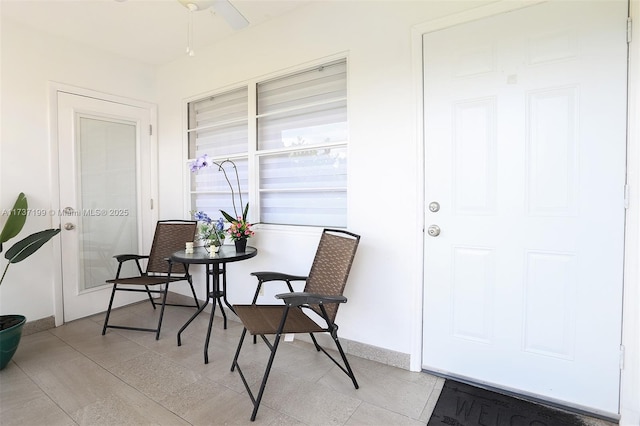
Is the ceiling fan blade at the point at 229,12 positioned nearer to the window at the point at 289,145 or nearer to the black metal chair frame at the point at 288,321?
the window at the point at 289,145

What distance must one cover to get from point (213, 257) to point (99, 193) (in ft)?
6.22

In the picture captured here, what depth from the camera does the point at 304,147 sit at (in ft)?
8.96

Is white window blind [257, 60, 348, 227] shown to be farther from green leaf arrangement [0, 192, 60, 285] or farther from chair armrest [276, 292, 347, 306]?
green leaf arrangement [0, 192, 60, 285]

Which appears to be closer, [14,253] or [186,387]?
[186,387]

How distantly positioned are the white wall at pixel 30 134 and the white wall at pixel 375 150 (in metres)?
2.06

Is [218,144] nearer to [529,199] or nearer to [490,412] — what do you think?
[529,199]

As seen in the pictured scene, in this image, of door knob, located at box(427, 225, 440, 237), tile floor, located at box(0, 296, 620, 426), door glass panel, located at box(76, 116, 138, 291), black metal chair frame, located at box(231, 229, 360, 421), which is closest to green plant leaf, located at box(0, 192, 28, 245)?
door glass panel, located at box(76, 116, 138, 291)

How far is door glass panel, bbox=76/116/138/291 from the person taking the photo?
3.30 metres

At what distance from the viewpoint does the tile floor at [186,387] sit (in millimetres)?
1771

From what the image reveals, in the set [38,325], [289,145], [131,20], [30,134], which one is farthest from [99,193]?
[289,145]

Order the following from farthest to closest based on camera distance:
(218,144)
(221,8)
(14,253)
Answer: (218,144)
(14,253)
(221,8)

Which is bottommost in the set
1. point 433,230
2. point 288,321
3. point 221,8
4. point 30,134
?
point 288,321

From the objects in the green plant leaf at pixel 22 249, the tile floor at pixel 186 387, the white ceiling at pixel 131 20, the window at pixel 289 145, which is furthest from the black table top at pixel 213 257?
the white ceiling at pixel 131 20

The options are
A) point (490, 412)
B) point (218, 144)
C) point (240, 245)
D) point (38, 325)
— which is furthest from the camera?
point (218, 144)
